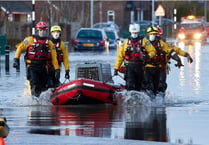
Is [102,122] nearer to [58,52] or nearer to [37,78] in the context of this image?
[37,78]

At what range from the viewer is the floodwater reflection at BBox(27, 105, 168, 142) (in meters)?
13.3

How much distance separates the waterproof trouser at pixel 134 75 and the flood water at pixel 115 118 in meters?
0.52

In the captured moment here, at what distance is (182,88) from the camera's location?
23.3 meters

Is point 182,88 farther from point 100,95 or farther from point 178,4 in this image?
point 178,4

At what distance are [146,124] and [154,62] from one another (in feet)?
15.8

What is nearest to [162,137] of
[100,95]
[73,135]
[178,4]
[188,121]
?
[73,135]

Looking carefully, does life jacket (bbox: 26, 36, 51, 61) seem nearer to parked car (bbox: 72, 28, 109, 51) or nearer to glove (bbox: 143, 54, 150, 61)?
glove (bbox: 143, 54, 150, 61)

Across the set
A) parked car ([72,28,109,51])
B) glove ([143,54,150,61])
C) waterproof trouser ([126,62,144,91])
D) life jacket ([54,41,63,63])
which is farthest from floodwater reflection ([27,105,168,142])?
parked car ([72,28,109,51])

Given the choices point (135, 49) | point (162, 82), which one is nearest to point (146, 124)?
point (135, 49)

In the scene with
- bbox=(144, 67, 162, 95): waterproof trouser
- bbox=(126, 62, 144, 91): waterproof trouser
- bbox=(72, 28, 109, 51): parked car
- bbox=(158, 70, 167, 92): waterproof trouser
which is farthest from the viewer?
bbox=(72, 28, 109, 51): parked car

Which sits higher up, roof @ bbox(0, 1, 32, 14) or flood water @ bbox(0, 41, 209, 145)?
roof @ bbox(0, 1, 32, 14)

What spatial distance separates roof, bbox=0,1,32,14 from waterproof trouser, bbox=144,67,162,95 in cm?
5096

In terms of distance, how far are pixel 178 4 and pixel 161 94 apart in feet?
244

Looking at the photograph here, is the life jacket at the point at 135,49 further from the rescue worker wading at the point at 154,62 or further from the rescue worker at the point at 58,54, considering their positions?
the rescue worker at the point at 58,54
